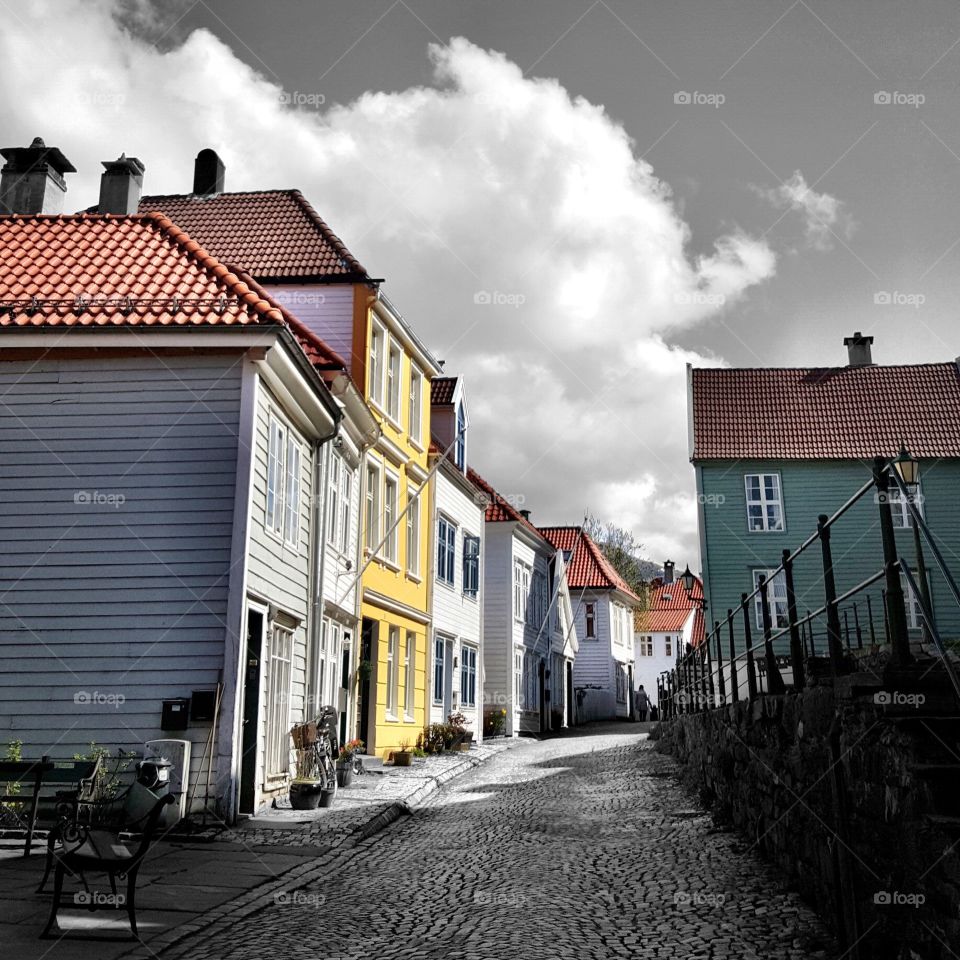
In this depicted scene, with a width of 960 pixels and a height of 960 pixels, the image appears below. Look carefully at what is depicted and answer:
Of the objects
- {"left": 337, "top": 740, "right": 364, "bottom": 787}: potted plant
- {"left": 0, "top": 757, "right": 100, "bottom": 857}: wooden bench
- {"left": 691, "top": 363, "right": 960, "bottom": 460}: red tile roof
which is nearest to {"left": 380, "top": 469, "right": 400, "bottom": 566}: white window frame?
{"left": 337, "top": 740, "right": 364, "bottom": 787}: potted plant

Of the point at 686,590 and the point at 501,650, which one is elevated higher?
the point at 686,590

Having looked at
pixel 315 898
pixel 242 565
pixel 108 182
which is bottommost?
pixel 315 898

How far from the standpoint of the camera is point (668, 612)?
63531 mm

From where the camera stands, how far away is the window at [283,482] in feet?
42.9

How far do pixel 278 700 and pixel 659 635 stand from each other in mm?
50535

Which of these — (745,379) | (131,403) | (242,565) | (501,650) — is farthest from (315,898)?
(745,379)

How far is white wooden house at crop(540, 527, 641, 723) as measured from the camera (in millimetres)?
45125

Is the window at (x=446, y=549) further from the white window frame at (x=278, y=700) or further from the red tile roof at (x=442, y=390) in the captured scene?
the white window frame at (x=278, y=700)

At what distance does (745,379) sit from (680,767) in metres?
19.3

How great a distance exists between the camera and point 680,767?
16750mm

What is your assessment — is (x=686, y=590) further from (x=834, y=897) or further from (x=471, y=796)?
(x=834, y=897)

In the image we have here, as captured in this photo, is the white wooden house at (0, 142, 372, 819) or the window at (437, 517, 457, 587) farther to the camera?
the window at (437, 517, 457, 587)

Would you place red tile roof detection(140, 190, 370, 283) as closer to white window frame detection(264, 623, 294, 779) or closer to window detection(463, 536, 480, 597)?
white window frame detection(264, 623, 294, 779)

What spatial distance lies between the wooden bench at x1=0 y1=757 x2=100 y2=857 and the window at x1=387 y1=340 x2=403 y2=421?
1037 cm
